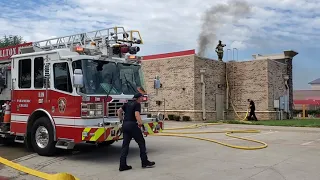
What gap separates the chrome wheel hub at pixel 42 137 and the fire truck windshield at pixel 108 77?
5.27ft

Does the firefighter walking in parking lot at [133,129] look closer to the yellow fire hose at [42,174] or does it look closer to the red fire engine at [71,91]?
the red fire engine at [71,91]

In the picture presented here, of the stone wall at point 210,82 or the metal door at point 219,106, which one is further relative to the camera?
the metal door at point 219,106

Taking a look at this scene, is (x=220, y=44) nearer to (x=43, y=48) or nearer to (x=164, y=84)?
(x=164, y=84)

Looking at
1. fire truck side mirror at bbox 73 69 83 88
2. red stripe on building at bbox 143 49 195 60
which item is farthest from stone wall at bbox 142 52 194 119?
fire truck side mirror at bbox 73 69 83 88

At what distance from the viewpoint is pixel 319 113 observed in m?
30.5

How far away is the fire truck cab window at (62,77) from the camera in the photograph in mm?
8141

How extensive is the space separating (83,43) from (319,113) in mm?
26397

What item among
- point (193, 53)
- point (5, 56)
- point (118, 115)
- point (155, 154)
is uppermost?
point (193, 53)

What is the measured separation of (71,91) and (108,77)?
984 millimetres

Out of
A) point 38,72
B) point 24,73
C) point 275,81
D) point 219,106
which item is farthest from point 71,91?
point 275,81

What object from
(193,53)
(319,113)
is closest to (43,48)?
(193,53)

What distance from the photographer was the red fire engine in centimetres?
789

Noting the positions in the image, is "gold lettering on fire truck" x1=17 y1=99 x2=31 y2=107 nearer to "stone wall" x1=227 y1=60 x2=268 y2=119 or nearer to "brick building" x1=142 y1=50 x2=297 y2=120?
"brick building" x1=142 y1=50 x2=297 y2=120

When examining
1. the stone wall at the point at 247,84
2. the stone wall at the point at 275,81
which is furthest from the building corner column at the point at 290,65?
the stone wall at the point at 247,84
